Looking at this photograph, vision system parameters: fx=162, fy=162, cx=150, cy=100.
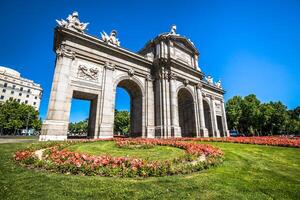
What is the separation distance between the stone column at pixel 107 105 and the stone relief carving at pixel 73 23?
17.3 feet

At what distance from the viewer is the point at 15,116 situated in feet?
156

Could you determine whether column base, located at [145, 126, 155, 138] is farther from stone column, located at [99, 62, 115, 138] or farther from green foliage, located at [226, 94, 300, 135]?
green foliage, located at [226, 94, 300, 135]

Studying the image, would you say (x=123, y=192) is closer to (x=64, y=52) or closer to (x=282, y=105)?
(x=64, y=52)

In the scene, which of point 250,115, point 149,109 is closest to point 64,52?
point 149,109

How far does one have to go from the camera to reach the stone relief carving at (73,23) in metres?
18.9

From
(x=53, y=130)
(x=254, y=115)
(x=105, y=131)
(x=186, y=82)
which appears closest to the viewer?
(x=53, y=130)

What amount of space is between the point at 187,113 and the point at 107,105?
16011 mm

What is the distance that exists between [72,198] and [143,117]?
1996cm

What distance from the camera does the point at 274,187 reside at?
493 cm

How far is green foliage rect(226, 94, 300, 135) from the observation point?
174 ft

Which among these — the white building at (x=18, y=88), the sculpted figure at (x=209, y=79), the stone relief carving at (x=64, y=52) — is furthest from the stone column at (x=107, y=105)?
the white building at (x=18, y=88)

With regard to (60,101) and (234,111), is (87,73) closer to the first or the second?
(60,101)

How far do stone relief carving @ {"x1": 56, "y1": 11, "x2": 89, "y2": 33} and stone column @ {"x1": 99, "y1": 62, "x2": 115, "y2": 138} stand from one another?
17.3 ft

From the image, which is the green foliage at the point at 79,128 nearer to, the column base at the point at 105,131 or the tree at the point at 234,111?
the tree at the point at 234,111
